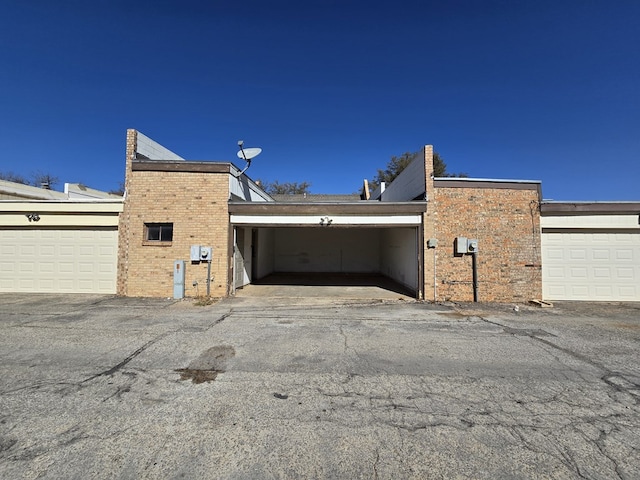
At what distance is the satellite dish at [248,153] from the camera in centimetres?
1118

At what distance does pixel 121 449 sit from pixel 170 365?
1.81 m

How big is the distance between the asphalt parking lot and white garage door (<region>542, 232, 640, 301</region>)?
3395 mm

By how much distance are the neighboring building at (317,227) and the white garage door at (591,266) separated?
0.03 meters

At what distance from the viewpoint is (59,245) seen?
33.6 ft

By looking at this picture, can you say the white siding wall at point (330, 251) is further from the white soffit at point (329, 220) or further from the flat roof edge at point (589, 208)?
the flat roof edge at point (589, 208)

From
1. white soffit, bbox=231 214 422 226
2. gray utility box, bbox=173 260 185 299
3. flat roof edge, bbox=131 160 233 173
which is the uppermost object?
flat roof edge, bbox=131 160 233 173

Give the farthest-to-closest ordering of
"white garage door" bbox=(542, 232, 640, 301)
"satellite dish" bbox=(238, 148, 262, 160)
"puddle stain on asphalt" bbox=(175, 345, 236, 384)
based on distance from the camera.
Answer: "satellite dish" bbox=(238, 148, 262, 160)
"white garage door" bbox=(542, 232, 640, 301)
"puddle stain on asphalt" bbox=(175, 345, 236, 384)

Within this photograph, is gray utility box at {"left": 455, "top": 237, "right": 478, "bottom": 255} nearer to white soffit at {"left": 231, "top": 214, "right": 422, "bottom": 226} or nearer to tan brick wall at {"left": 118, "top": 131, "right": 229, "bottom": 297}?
white soffit at {"left": 231, "top": 214, "right": 422, "bottom": 226}

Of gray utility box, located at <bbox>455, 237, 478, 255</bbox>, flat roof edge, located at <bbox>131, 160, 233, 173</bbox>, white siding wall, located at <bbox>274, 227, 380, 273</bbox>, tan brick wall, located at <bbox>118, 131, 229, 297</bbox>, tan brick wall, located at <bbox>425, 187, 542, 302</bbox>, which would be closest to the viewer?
gray utility box, located at <bbox>455, 237, 478, 255</bbox>

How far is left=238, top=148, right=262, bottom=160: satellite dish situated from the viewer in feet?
36.7

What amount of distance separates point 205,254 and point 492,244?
30.9ft

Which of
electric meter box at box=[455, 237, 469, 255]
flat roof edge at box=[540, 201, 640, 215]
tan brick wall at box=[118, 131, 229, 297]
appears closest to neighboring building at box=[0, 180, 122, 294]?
tan brick wall at box=[118, 131, 229, 297]

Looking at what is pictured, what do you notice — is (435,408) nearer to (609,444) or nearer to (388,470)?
(388,470)

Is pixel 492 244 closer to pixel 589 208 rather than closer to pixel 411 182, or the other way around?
pixel 589 208
